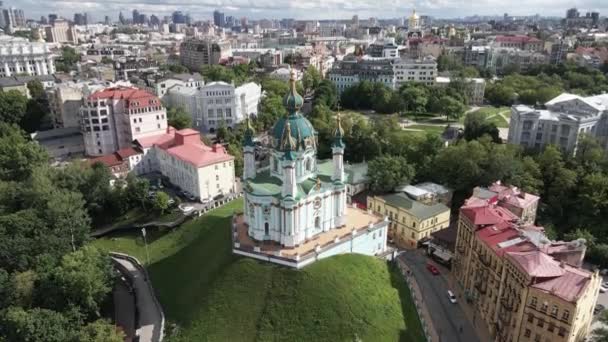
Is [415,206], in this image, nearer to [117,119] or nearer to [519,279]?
[519,279]

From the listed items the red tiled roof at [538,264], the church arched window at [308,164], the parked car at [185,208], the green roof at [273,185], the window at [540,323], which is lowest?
the parked car at [185,208]

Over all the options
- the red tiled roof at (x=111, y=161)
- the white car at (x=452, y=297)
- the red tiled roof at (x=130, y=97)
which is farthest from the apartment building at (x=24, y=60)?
the white car at (x=452, y=297)

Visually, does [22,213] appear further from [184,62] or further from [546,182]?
[184,62]

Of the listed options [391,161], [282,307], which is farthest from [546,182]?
[282,307]

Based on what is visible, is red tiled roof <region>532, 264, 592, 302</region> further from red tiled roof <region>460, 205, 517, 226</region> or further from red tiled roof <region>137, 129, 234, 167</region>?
red tiled roof <region>137, 129, 234, 167</region>

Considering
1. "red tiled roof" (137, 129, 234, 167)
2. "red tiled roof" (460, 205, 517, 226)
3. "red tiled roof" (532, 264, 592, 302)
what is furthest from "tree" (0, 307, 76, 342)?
"red tiled roof" (532, 264, 592, 302)

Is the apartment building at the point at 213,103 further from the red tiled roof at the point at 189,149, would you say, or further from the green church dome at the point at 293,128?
the green church dome at the point at 293,128
